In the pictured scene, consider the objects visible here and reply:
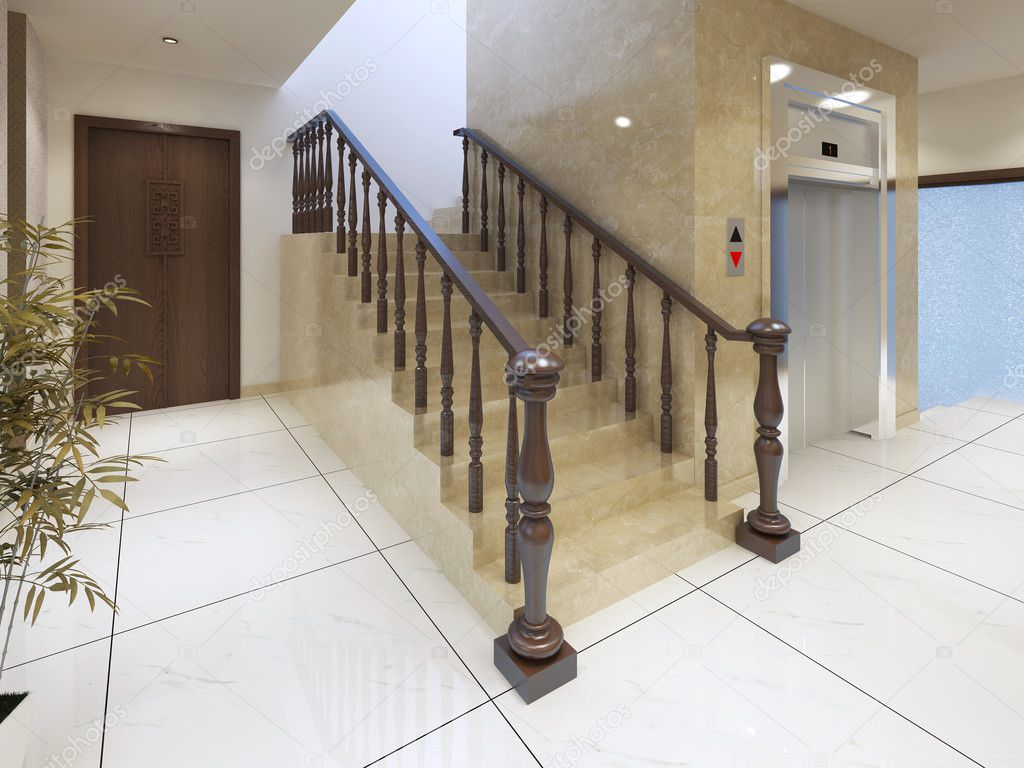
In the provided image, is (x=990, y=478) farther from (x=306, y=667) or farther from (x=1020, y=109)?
(x=306, y=667)

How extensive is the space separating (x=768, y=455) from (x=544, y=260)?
176 centimetres

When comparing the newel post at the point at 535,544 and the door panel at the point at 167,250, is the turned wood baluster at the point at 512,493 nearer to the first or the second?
the newel post at the point at 535,544

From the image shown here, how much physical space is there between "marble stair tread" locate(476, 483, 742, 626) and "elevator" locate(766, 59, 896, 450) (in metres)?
1.00

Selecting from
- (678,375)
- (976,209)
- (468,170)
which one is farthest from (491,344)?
(976,209)

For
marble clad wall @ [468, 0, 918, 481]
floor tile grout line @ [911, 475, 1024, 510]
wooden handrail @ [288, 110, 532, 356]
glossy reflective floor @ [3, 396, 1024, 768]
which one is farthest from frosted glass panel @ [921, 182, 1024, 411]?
wooden handrail @ [288, 110, 532, 356]

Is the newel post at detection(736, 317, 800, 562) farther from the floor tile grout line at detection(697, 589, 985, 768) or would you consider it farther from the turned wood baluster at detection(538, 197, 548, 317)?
the turned wood baluster at detection(538, 197, 548, 317)

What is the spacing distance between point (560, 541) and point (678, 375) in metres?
1.09

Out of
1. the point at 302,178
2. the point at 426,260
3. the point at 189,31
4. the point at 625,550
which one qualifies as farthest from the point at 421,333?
the point at 189,31

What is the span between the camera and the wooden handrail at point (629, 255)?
2559 millimetres

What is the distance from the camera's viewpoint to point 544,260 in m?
3.55

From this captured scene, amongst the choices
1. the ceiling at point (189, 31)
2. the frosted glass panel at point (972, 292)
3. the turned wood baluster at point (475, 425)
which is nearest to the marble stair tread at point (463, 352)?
the turned wood baluster at point (475, 425)

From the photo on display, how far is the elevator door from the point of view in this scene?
3635 millimetres

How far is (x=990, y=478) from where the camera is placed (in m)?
3.28

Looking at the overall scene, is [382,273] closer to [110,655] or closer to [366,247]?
[366,247]
